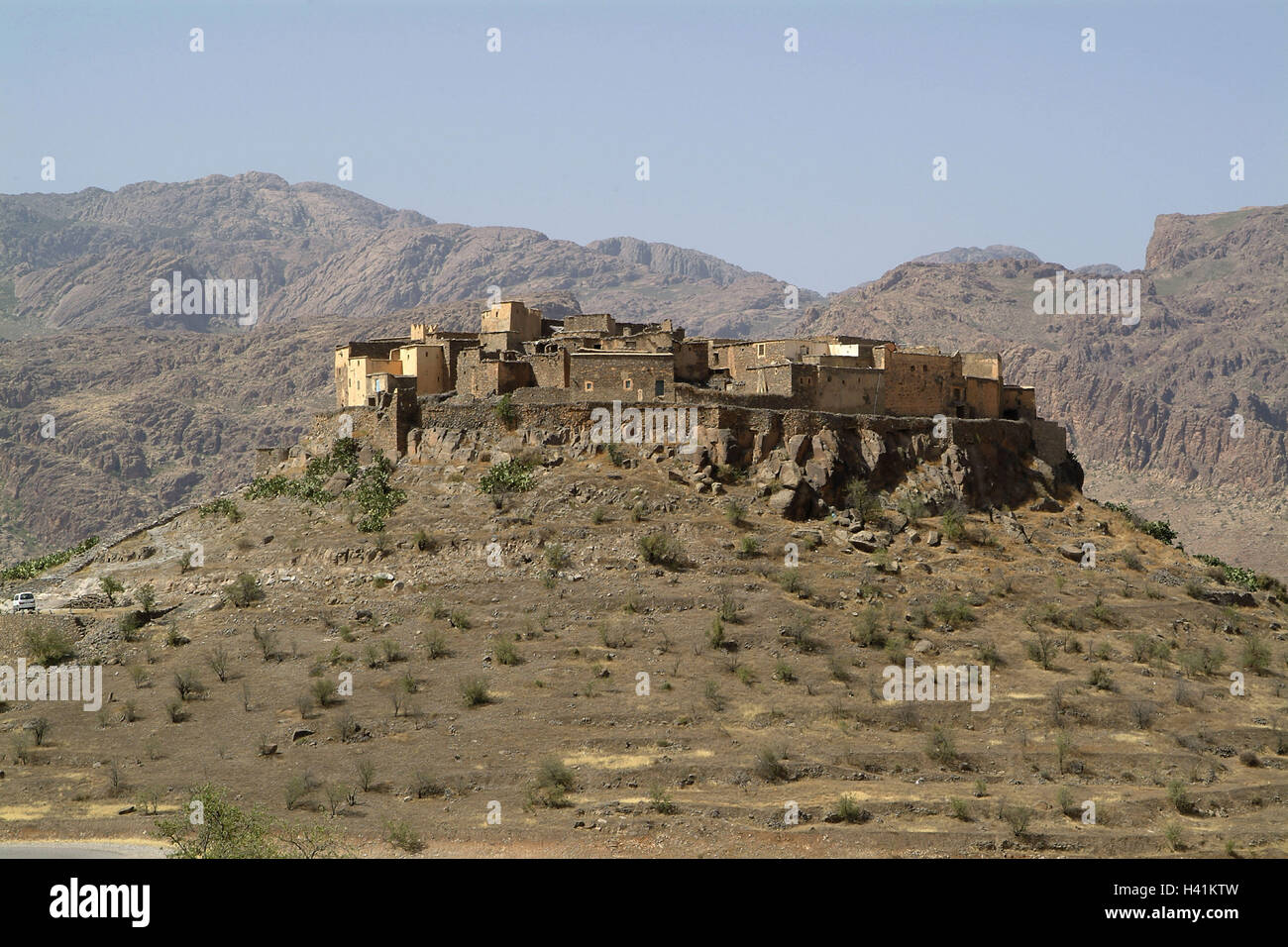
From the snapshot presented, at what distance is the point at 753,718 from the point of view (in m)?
37.1

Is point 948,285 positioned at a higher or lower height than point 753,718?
higher

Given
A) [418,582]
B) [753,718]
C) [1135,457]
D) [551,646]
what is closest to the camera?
[753,718]

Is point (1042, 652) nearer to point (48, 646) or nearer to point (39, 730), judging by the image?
point (39, 730)

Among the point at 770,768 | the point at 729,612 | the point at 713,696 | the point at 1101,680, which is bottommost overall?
the point at 770,768

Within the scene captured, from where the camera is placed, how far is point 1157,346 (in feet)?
551

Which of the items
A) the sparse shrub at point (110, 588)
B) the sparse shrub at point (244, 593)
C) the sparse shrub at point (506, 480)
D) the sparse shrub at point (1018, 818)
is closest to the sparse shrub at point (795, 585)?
the sparse shrub at point (506, 480)

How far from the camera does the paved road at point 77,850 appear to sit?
2885 centimetres

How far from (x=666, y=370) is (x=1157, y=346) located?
5225 inches

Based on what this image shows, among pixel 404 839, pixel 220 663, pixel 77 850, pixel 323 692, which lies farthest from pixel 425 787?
pixel 220 663
